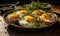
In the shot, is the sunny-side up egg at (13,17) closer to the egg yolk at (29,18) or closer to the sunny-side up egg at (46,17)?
the egg yolk at (29,18)

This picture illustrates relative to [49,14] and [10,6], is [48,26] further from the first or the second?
[10,6]

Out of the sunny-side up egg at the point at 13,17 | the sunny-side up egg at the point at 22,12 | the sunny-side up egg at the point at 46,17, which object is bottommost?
the sunny-side up egg at the point at 46,17

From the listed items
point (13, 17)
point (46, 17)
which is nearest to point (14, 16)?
point (13, 17)

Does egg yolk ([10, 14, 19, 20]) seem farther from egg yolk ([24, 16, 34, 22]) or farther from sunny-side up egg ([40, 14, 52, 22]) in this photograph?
sunny-side up egg ([40, 14, 52, 22])

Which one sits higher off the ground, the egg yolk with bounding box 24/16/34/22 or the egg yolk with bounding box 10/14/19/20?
the egg yolk with bounding box 10/14/19/20

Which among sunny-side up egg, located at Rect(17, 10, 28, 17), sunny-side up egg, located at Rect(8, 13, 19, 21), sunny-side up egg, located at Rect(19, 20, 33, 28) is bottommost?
sunny-side up egg, located at Rect(19, 20, 33, 28)

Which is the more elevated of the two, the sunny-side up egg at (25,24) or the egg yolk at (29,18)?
the egg yolk at (29,18)

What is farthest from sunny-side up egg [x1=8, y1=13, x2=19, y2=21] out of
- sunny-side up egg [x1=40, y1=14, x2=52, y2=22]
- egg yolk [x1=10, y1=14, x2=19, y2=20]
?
sunny-side up egg [x1=40, y1=14, x2=52, y2=22]

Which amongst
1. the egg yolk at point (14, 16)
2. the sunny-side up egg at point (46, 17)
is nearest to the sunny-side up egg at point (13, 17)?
the egg yolk at point (14, 16)

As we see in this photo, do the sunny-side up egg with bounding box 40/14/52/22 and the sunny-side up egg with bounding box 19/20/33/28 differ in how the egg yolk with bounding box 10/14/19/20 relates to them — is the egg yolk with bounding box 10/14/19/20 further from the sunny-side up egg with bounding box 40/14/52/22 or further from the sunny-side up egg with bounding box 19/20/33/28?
the sunny-side up egg with bounding box 40/14/52/22

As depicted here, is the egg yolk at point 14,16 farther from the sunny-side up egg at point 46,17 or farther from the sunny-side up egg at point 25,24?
the sunny-side up egg at point 46,17

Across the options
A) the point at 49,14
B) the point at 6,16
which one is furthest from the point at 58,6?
the point at 6,16
